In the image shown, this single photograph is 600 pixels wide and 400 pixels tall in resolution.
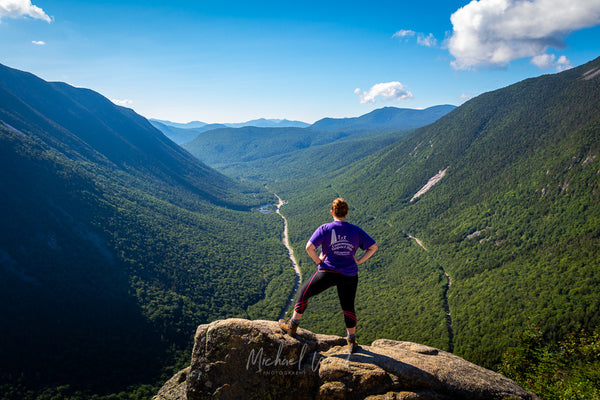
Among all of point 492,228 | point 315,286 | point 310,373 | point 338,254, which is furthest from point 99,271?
point 492,228

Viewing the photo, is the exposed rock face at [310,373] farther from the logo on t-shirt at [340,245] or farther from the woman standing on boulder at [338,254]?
the logo on t-shirt at [340,245]

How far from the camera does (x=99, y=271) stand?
262 feet

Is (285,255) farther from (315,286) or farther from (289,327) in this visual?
(315,286)

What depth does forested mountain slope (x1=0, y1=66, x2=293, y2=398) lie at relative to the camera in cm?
5706

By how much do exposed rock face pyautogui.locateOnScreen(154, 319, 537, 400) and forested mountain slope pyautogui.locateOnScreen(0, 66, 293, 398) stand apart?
60661 millimetres

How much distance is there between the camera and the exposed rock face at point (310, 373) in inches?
382

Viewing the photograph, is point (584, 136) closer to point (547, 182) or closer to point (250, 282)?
point (547, 182)

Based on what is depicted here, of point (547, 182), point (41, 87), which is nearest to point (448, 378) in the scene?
point (547, 182)

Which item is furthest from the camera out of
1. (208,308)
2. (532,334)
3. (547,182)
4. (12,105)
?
(12,105)

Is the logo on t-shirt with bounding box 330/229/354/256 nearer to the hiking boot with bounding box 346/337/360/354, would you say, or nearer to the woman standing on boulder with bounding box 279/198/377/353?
the woman standing on boulder with bounding box 279/198/377/353

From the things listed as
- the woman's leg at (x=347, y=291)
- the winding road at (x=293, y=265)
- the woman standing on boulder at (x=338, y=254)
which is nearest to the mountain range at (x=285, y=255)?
the winding road at (x=293, y=265)

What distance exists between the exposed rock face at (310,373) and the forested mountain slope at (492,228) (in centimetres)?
5678

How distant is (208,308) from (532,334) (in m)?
83.4

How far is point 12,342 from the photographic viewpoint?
55625 mm
